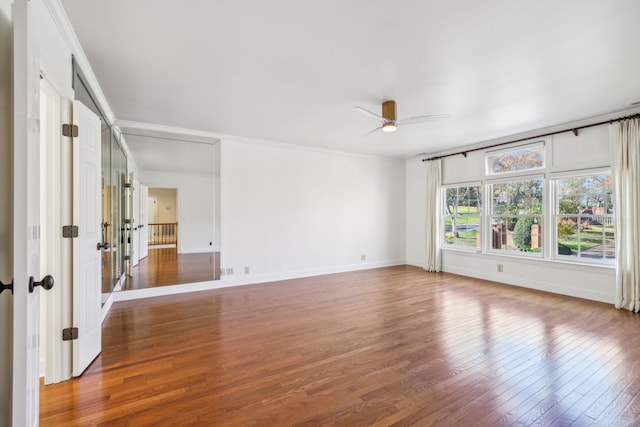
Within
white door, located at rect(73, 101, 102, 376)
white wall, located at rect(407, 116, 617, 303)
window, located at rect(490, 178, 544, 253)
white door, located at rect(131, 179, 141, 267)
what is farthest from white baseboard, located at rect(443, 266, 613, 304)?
white door, located at rect(131, 179, 141, 267)

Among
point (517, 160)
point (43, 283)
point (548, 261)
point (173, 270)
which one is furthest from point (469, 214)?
point (43, 283)

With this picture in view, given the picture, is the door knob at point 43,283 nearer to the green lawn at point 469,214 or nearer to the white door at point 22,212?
the white door at point 22,212

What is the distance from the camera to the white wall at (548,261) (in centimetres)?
418

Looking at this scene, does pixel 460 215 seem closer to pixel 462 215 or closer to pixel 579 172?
pixel 462 215

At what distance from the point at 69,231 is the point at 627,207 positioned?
6283 mm

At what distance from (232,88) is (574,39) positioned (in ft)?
10.4

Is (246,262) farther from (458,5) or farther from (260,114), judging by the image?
(458,5)

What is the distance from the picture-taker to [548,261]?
4742 mm

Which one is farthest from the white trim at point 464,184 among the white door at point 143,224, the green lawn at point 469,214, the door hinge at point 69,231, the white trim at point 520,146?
the white door at point 143,224

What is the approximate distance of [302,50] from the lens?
97.5 inches

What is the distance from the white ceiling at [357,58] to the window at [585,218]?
3.50ft

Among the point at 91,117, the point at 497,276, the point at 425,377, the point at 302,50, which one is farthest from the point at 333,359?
the point at 497,276

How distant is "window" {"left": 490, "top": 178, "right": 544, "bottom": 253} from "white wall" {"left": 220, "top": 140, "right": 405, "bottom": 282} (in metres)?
2.21

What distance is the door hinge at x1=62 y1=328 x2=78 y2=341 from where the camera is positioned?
88.5 inches
